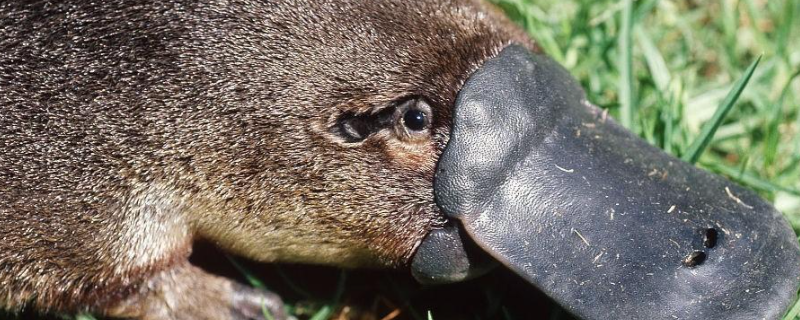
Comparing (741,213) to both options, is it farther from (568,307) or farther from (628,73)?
(628,73)

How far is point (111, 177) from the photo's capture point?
2.35 meters

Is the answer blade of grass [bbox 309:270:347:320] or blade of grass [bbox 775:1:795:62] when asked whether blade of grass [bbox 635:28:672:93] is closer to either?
blade of grass [bbox 775:1:795:62]

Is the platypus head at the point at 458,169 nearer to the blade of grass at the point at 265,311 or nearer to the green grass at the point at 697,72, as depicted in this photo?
the blade of grass at the point at 265,311

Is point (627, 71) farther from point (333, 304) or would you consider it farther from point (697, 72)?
point (333, 304)

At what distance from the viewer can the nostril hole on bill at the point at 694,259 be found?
216cm

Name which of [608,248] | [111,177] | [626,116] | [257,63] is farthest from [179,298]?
[626,116]

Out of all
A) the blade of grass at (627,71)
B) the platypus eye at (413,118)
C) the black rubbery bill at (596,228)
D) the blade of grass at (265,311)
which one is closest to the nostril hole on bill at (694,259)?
the black rubbery bill at (596,228)

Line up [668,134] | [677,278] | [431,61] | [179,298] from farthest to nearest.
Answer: [668,134] < [179,298] < [431,61] < [677,278]

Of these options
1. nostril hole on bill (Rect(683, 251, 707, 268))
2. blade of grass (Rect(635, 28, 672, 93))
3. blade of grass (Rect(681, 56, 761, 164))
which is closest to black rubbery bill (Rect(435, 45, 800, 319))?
nostril hole on bill (Rect(683, 251, 707, 268))

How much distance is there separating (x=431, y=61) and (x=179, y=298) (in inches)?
33.9

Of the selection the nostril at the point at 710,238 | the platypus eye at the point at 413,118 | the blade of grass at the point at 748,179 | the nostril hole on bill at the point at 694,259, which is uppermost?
the platypus eye at the point at 413,118

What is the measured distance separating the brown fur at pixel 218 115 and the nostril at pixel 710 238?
1.82 ft

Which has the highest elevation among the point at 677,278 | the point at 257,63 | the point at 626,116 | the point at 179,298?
the point at 257,63

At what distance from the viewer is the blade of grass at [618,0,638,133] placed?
9.78 ft
